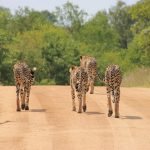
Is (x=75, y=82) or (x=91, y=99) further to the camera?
(x=91, y=99)

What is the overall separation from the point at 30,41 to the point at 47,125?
62.4 m

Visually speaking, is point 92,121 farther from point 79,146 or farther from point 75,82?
point 79,146

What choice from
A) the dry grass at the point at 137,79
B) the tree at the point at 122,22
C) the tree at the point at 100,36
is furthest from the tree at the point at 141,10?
the tree at the point at 122,22

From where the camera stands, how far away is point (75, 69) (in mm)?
19844

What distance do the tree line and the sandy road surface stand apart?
24557mm

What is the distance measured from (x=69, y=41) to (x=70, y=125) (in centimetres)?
5160

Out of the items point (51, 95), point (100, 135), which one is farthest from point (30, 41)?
point (100, 135)

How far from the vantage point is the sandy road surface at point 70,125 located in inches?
535

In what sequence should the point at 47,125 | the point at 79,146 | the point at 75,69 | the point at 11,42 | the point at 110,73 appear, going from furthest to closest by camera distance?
the point at 11,42
the point at 75,69
the point at 110,73
the point at 47,125
the point at 79,146

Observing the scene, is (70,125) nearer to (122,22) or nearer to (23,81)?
(23,81)

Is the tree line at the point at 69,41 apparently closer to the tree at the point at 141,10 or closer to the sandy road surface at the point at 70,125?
the tree at the point at 141,10

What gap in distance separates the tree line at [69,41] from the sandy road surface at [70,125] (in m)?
24.6

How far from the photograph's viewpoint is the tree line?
53.0m

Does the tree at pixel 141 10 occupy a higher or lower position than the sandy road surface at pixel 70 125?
higher
